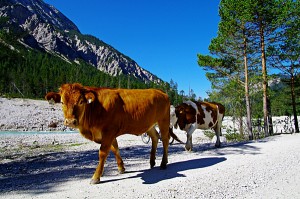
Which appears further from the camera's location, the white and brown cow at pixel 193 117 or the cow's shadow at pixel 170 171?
the white and brown cow at pixel 193 117

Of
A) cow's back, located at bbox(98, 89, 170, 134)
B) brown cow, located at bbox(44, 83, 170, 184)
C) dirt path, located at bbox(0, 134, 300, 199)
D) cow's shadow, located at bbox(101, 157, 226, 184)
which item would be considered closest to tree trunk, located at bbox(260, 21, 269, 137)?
dirt path, located at bbox(0, 134, 300, 199)

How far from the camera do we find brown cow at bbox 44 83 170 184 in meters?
4.98

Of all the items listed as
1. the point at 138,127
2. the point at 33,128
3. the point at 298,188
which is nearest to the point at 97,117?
the point at 138,127

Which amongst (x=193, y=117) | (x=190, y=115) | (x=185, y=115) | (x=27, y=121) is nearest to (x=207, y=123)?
(x=193, y=117)

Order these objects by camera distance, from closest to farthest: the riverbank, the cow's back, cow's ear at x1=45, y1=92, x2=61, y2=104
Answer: cow's ear at x1=45, y1=92, x2=61, y2=104 → the cow's back → the riverbank

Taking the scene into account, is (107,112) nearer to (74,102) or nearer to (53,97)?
(74,102)

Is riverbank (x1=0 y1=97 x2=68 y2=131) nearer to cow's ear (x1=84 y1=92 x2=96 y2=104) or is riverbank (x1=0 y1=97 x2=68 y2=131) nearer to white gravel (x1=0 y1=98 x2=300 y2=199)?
white gravel (x1=0 y1=98 x2=300 y2=199)

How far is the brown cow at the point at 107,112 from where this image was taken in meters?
4.98

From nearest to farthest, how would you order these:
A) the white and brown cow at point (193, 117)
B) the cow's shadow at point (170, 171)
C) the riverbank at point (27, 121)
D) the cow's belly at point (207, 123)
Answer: the cow's shadow at point (170, 171) → the white and brown cow at point (193, 117) → the cow's belly at point (207, 123) → the riverbank at point (27, 121)

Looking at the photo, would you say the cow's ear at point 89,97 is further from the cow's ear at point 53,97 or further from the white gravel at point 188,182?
the white gravel at point 188,182

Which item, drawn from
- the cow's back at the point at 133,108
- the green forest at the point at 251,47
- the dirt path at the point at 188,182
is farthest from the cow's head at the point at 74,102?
the green forest at the point at 251,47

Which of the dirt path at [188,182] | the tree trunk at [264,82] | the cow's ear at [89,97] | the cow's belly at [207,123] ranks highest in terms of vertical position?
the tree trunk at [264,82]

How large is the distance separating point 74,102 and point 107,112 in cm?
88

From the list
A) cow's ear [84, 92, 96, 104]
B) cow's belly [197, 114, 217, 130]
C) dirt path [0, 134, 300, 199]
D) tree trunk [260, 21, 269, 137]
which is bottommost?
dirt path [0, 134, 300, 199]
